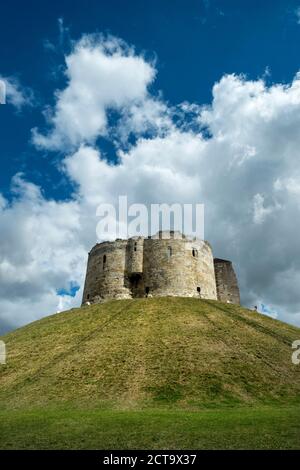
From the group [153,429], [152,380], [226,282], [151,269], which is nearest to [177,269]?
[151,269]

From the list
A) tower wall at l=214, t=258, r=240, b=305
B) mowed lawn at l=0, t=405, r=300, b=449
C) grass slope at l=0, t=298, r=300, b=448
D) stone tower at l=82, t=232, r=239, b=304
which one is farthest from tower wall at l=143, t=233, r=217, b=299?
mowed lawn at l=0, t=405, r=300, b=449

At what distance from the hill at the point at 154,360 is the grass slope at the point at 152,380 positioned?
82 millimetres

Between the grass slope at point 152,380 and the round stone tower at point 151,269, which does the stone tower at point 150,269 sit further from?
the grass slope at point 152,380

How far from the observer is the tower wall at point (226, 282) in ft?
173

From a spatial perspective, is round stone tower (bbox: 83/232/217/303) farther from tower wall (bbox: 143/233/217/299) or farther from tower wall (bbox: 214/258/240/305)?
tower wall (bbox: 214/258/240/305)

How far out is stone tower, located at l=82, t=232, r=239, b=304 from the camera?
44.2 metres

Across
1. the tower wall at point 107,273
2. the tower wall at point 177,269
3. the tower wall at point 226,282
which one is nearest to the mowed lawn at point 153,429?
the tower wall at point 177,269

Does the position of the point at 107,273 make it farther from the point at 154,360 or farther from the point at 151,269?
the point at 154,360

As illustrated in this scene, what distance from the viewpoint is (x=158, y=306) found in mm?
37031

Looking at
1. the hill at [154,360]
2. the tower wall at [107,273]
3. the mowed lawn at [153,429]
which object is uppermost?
the tower wall at [107,273]

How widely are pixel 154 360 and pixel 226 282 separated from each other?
102 ft

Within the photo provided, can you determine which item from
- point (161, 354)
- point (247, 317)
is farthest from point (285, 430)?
point (247, 317)

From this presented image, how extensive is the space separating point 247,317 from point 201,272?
37.7 feet
